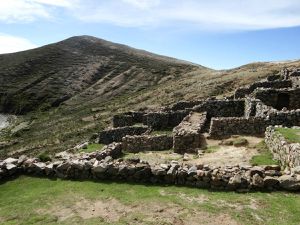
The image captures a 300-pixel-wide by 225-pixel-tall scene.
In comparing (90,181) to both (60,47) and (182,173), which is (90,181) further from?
(60,47)

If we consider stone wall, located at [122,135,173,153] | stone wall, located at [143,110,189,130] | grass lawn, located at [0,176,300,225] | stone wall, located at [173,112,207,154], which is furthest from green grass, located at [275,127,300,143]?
stone wall, located at [143,110,189,130]

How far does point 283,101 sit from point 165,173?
19.5m

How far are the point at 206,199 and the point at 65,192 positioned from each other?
18.7 ft

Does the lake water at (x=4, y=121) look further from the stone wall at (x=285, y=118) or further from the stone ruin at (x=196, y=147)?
the stone wall at (x=285, y=118)

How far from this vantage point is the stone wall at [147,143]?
94.9 feet

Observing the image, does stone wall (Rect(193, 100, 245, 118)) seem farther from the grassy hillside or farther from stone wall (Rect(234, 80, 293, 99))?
the grassy hillside

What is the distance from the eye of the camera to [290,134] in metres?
21.0

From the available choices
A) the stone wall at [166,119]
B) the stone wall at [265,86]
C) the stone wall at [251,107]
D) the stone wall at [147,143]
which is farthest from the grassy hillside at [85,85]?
the stone wall at [251,107]

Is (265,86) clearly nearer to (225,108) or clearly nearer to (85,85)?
(225,108)

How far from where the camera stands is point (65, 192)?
1702cm

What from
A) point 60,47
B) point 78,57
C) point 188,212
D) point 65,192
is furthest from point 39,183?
point 60,47

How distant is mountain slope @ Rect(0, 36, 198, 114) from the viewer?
12606cm

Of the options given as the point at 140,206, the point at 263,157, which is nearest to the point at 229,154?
the point at 263,157

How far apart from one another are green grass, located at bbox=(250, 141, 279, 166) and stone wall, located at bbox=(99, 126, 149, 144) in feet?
44.3
